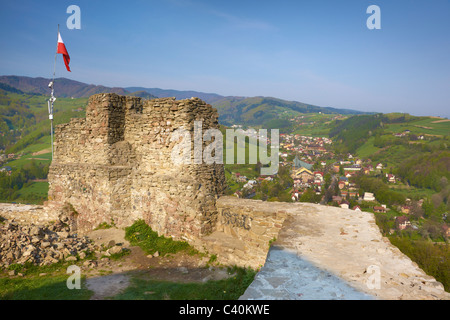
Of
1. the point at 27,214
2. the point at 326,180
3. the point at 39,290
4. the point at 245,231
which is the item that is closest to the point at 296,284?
the point at 245,231

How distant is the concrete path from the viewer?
343 centimetres

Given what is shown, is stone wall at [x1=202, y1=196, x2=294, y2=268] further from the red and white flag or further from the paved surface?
the red and white flag

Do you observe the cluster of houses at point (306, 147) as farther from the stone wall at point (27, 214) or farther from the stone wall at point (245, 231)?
the stone wall at point (245, 231)

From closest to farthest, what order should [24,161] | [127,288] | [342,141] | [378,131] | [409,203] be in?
1. [127,288]
2. [409,203]
3. [24,161]
4. [378,131]
5. [342,141]

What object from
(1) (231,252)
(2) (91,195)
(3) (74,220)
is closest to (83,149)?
(2) (91,195)

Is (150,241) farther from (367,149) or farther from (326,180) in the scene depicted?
(367,149)

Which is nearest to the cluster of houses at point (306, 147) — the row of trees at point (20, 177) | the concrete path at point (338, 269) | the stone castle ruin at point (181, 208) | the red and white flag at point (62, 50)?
the row of trees at point (20, 177)

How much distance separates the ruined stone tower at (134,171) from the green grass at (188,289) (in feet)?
5.69

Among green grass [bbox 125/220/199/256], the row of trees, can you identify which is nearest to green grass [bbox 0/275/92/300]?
green grass [bbox 125/220/199/256]

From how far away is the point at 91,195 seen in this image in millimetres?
9414

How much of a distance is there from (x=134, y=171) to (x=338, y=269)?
23.4 ft

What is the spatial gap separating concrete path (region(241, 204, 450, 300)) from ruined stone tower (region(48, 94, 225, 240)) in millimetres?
3131
